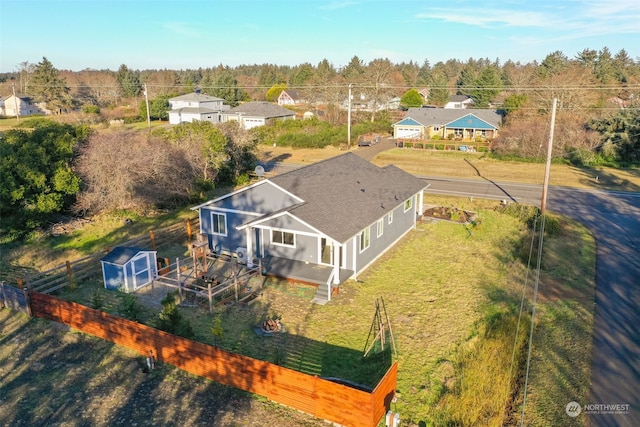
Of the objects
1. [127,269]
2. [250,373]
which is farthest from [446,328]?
[127,269]

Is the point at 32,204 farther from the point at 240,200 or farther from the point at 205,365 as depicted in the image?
the point at 205,365

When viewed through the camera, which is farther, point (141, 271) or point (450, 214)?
point (450, 214)

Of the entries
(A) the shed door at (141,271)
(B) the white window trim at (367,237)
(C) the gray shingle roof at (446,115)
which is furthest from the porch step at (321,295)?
(C) the gray shingle roof at (446,115)

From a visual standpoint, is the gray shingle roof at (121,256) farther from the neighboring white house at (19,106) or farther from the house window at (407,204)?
the neighboring white house at (19,106)

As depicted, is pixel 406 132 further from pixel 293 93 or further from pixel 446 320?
pixel 446 320

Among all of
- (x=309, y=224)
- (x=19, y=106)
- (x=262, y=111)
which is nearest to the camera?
(x=309, y=224)

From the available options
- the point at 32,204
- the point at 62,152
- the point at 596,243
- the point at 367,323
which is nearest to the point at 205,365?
the point at 367,323
